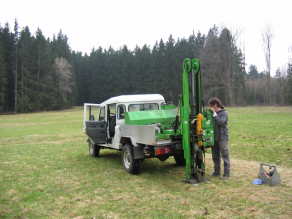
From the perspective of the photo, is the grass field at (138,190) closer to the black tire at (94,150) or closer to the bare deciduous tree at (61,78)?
the black tire at (94,150)

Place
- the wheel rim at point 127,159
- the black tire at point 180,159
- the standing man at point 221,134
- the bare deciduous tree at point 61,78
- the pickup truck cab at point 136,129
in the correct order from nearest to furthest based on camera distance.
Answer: the standing man at point 221,134, the pickup truck cab at point 136,129, the wheel rim at point 127,159, the black tire at point 180,159, the bare deciduous tree at point 61,78

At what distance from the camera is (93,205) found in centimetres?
483

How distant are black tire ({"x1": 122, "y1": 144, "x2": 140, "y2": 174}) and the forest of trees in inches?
1584

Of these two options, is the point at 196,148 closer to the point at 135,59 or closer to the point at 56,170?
the point at 56,170

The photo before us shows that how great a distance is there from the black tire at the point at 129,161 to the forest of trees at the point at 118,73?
132 feet

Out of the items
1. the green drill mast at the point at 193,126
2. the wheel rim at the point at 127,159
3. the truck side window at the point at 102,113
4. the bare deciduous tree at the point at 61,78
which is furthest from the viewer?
the bare deciduous tree at the point at 61,78

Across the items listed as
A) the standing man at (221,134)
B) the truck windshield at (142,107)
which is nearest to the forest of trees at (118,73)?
the truck windshield at (142,107)

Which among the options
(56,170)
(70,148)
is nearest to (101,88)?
(70,148)

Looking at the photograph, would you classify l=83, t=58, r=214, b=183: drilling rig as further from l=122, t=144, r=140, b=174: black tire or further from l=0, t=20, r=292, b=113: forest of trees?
l=0, t=20, r=292, b=113: forest of trees

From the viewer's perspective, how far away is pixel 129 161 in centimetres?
736

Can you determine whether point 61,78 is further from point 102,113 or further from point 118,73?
point 102,113

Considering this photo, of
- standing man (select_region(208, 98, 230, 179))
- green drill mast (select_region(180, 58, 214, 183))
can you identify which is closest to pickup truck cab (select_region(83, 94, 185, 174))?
green drill mast (select_region(180, 58, 214, 183))

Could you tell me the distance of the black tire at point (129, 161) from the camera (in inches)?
277

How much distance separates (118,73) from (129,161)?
226 feet
